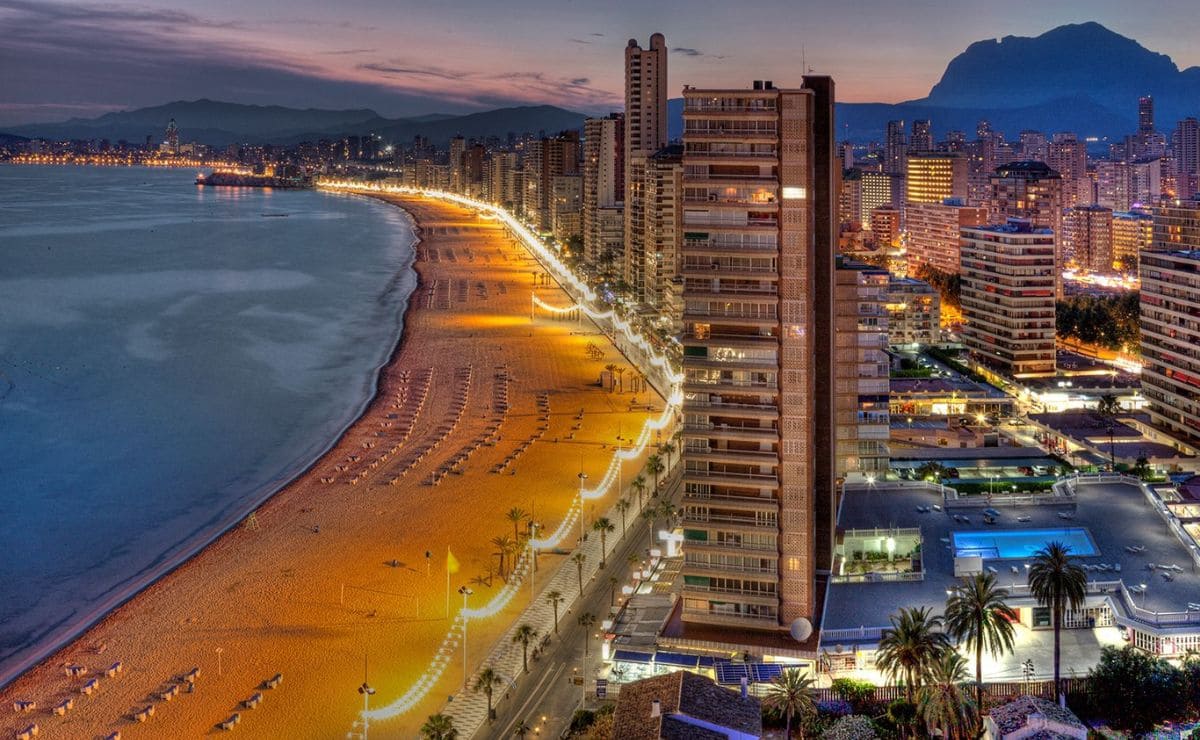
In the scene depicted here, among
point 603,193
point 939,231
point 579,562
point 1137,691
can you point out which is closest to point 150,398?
point 579,562

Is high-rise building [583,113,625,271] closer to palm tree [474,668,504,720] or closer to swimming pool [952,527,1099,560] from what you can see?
swimming pool [952,527,1099,560]

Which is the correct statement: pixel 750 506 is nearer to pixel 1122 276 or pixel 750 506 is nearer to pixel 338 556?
pixel 338 556

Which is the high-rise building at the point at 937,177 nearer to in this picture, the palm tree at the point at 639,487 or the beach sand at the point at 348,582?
the beach sand at the point at 348,582

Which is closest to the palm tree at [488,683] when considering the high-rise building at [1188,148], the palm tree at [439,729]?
the palm tree at [439,729]

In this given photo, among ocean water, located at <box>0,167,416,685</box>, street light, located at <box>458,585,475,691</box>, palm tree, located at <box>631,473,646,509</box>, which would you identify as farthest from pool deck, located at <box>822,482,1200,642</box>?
ocean water, located at <box>0,167,416,685</box>

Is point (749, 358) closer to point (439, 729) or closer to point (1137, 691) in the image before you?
point (1137, 691)

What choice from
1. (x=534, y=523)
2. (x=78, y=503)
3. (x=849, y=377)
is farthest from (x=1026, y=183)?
(x=78, y=503)

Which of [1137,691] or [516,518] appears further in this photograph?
[516,518]
